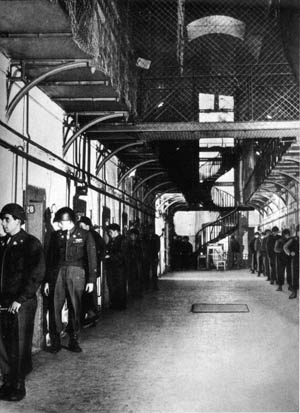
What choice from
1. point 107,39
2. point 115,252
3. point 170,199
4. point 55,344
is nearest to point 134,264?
point 115,252

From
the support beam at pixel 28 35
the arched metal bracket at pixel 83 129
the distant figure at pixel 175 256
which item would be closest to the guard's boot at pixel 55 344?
the arched metal bracket at pixel 83 129

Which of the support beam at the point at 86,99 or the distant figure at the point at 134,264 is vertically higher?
the support beam at the point at 86,99

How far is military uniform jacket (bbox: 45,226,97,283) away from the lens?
760cm

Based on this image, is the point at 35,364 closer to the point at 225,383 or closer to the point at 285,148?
the point at 225,383

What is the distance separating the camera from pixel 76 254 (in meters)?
7.69

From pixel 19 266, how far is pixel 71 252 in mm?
2133

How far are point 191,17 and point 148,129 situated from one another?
6.69 metres

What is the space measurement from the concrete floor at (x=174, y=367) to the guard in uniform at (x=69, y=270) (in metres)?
0.40

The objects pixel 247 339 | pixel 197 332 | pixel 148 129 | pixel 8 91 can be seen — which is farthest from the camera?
pixel 148 129

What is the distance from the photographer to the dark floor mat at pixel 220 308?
11.6 m

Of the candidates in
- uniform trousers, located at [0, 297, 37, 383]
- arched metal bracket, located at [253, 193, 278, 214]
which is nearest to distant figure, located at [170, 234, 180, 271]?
arched metal bracket, located at [253, 193, 278, 214]

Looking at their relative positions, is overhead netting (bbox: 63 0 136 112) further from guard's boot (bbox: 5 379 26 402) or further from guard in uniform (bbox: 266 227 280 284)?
guard in uniform (bbox: 266 227 280 284)

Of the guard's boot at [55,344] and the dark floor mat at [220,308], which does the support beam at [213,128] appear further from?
the guard's boot at [55,344]

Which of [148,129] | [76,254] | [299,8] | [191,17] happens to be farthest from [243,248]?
[299,8]
